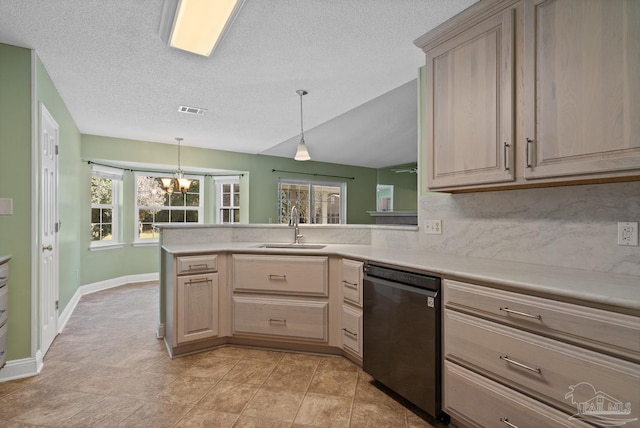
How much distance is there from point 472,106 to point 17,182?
3.12 meters

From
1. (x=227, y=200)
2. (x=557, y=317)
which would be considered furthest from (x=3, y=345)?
(x=227, y=200)

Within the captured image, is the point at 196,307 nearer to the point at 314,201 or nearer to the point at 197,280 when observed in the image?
the point at 197,280

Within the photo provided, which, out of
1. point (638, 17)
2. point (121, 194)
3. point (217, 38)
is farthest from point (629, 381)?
point (121, 194)

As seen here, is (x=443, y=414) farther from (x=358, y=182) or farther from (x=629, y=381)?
(x=358, y=182)

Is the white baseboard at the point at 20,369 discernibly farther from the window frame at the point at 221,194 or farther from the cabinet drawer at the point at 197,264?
the window frame at the point at 221,194

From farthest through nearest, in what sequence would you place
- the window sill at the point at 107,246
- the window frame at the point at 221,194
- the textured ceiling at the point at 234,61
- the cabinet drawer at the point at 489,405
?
the window frame at the point at 221,194 → the window sill at the point at 107,246 → the textured ceiling at the point at 234,61 → the cabinet drawer at the point at 489,405

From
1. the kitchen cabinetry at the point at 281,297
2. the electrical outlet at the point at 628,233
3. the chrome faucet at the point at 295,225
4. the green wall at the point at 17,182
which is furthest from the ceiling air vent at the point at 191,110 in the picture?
the electrical outlet at the point at 628,233

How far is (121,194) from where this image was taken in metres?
5.65

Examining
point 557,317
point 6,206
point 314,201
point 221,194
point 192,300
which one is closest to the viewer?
point 557,317

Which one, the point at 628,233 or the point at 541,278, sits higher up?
the point at 628,233

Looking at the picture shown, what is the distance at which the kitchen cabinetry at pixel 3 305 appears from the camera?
2139mm

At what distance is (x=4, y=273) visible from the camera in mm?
2168

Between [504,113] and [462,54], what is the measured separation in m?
0.49

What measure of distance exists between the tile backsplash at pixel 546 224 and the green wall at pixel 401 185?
545 cm
